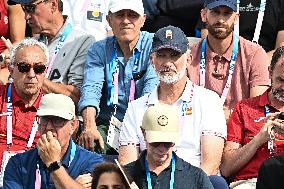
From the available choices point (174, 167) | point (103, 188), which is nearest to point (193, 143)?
point (174, 167)

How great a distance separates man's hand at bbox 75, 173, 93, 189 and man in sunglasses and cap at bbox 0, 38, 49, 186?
121 cm

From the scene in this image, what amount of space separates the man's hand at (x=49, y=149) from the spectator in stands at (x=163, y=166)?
0.53 m

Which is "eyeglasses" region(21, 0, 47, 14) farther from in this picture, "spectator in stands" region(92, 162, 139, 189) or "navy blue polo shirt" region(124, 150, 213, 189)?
"spectator in stands" region(92, 162, 139, 189)

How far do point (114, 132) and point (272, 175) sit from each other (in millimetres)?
2660

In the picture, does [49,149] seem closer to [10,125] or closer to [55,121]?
[55,121]

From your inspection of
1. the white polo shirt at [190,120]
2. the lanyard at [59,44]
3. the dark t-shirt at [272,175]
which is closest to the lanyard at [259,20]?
the white polo shirt at [190,120]

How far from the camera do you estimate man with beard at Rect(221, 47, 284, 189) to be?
7.39m

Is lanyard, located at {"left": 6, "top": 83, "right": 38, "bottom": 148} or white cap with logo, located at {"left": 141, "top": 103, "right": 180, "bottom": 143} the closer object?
white cap with logo, located at {"left": 141, "top": 103, "right": 180, "bottom": 143}

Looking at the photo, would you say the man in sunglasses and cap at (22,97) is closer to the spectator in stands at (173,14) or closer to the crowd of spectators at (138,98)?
the crowd of spectators at (138,98)

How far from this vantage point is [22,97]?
8180 millimetres

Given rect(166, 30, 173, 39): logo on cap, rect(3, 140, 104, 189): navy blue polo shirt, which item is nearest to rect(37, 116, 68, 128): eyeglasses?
rect(3, 140, 104, 189): navy blue polo shirt

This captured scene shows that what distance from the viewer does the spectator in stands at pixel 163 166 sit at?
6.59m

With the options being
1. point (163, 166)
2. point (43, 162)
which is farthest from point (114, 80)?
point (163, 166)

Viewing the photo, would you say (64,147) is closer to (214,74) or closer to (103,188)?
(103,188)
